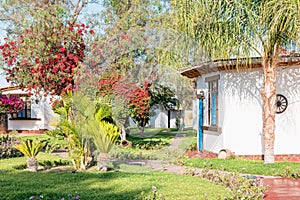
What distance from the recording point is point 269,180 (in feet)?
24.8

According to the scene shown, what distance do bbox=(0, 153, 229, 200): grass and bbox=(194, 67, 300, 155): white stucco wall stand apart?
11.0 ft

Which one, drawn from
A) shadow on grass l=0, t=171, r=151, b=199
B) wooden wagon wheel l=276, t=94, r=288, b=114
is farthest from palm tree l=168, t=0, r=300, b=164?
shadow on grass l=0, t=171, r=151, b=199

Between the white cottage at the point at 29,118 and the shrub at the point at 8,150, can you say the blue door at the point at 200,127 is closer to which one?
the shrub at the point at 8,150

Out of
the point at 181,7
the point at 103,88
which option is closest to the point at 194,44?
the point at 181,7

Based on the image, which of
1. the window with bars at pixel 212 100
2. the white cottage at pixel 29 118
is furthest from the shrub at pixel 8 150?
the white cottage at pixel 29 118

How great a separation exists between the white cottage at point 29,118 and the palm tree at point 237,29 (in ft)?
52.1

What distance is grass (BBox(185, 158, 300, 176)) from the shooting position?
8.20 m

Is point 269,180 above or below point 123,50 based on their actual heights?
below

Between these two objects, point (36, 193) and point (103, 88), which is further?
point (103, 88)

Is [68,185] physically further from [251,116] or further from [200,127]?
[200,127]

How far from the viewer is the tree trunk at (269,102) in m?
9.29

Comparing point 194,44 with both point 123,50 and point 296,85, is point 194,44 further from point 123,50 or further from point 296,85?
point 296,85

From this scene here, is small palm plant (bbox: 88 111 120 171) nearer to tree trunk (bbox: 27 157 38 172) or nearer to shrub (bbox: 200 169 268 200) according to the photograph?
tree trunk (bbox: 27 157 38 172)

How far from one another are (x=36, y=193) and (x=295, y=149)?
7297mm
